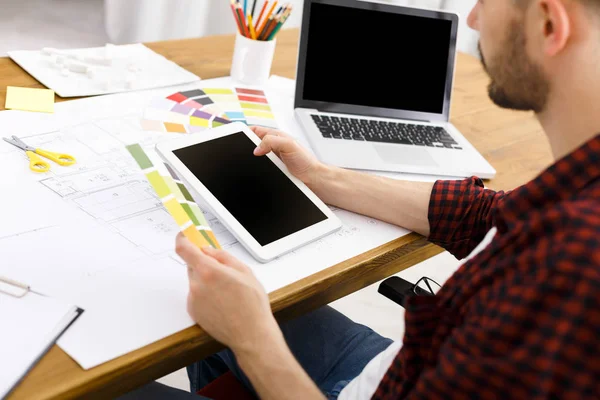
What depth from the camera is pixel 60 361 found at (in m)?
0.67

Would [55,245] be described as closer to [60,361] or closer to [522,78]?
[60,361]

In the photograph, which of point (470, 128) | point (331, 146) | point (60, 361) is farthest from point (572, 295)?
point (470, 128)

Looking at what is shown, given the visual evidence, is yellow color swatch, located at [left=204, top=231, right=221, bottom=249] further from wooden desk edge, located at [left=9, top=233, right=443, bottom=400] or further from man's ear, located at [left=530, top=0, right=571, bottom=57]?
man's ear, located at [left=530, top=0, right=571, bottom=57]

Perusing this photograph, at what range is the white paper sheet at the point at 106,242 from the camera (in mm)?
733

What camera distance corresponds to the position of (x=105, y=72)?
4.31ft

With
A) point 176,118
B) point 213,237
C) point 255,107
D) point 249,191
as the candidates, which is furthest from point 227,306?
point 255,107

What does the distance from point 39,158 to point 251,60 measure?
0.55 m

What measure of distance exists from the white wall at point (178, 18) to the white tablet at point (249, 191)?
2.16 metres

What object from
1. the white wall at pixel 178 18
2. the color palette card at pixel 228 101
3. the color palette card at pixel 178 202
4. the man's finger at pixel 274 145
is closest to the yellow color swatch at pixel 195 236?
the color palette card at pixel 178 202

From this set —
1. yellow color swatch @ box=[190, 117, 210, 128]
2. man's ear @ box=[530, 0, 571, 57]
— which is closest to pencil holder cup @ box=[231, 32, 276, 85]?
yellow color swatch @ box=[190, 117, 210, 128]

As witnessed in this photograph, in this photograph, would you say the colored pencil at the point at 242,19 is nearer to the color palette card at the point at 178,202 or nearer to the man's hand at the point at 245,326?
the color palette card at the point at 178,202

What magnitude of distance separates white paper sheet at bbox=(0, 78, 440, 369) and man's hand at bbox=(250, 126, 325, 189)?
7 cm

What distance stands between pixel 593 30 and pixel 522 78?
0.34 feet

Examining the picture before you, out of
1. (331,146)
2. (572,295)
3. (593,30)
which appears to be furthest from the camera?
(331,146)
